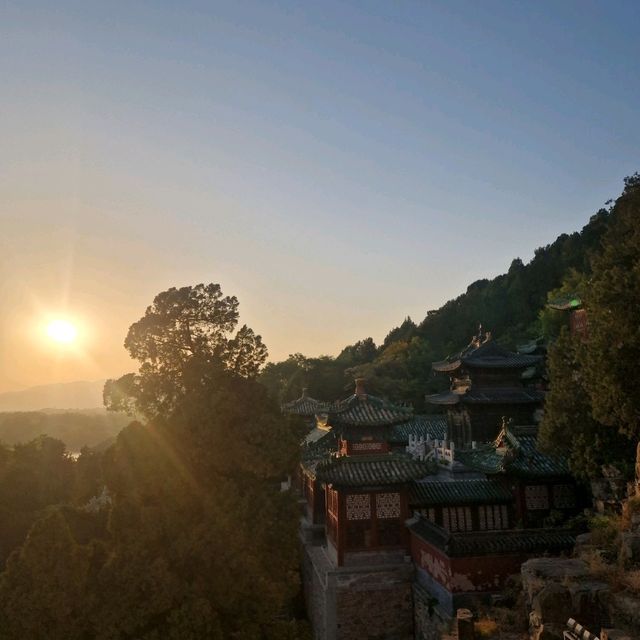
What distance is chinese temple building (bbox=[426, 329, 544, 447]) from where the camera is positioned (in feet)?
101

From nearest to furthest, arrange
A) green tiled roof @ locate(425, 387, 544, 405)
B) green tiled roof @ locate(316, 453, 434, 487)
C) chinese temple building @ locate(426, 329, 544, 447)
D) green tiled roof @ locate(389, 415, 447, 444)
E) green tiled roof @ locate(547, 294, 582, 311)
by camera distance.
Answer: green tiled roof @ locate(316, 453, 434, 487)
green tiled roof @ locate(547, 294, 582, 311)
green tiled roof @ locate(425, 387, 544, 405)
chinese temple building @ locate(426, 329, 544, 447)
green tiled roof @ locate(389, 415, 447, 444)

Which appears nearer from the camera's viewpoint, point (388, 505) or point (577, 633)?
point (577, 633)

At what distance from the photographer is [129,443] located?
11711 millimetres

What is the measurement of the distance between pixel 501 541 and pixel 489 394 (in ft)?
55.7

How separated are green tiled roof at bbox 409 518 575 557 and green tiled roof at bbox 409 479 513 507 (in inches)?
72.2

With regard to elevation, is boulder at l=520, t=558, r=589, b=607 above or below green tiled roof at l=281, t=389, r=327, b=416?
below

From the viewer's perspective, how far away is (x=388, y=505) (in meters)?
17.8

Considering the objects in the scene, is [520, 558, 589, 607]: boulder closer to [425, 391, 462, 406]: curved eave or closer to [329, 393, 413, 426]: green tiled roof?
[329, 393, 413, 426]: green tiled roof

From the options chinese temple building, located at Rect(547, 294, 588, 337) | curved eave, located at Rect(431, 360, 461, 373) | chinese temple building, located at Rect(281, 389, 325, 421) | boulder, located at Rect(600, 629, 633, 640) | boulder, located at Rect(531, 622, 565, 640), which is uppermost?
chinese temple building, located at Rect(547, 294, 588, 337)

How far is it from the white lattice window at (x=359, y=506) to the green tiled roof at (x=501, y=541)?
2.28 m

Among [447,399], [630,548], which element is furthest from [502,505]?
[447,399]

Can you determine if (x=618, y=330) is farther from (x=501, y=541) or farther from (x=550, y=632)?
(x=550, y=632)

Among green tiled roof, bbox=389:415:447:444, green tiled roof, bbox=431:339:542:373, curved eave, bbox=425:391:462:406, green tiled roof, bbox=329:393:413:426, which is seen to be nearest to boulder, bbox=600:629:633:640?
green tiled roof, bbox=329:393:413:426

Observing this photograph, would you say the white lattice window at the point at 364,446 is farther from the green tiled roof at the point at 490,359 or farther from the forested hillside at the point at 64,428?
the forested hillside at the point at 64,428
